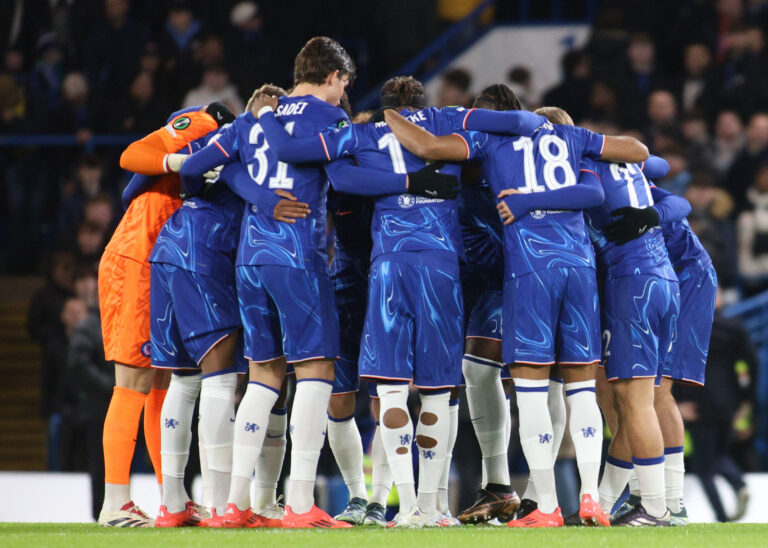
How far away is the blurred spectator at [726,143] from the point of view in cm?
1122

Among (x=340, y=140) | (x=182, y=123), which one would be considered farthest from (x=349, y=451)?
(x=182, y=123)

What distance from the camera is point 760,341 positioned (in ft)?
36.1

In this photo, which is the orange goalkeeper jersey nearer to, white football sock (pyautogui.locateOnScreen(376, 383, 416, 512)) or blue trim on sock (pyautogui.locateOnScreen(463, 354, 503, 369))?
white football sock (pyautogui.locateOnScreen(376, 383, 416, 512))

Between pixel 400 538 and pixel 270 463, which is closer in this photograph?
pixel 400 538

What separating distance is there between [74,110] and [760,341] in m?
7.55

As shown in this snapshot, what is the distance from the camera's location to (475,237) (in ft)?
21.7

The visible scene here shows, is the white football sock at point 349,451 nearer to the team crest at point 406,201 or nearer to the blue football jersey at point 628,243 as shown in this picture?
the team crest at point 406,201

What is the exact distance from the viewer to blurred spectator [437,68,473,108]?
40.6 feet

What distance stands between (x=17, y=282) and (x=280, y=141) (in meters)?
8.51

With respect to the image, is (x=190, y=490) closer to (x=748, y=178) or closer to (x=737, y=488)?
(x=737, y=488)

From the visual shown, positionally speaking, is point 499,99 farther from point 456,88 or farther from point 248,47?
point 248,47

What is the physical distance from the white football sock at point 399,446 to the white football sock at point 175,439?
3.43 ft

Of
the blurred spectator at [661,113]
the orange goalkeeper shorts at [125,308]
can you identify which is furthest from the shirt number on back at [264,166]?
the blurred spectator at [661,113]

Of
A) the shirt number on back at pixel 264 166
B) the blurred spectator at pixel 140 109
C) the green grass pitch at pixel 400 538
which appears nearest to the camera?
the green grass pitch at pixel 400 538
